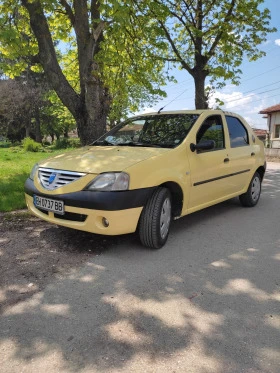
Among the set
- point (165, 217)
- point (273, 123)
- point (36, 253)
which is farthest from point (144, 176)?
point (273, 123)

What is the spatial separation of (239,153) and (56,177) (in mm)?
3289

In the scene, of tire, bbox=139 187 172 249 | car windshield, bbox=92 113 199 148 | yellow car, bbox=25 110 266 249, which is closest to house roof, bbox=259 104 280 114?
yellow car, bbox=25 110 266 249

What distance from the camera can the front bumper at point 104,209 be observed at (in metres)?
3.63

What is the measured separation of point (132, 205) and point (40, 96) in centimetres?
3733

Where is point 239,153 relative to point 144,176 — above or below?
above

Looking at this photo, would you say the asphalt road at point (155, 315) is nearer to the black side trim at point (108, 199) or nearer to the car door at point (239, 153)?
the black side trim at point (108, 199)

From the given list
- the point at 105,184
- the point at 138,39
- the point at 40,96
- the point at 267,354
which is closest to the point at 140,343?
the point at 267,354

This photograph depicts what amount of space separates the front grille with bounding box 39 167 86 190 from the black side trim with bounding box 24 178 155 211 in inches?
6.7

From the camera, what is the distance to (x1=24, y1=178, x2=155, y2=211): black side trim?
3.62 meters

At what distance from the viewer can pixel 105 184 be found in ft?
12.2

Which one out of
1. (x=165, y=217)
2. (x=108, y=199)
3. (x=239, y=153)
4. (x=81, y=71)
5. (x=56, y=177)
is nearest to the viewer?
(x=108, y=199)

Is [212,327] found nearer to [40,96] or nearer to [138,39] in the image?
[138,39]

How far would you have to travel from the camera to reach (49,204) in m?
4.02

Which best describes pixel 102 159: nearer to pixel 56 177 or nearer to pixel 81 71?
pixel 56 177
